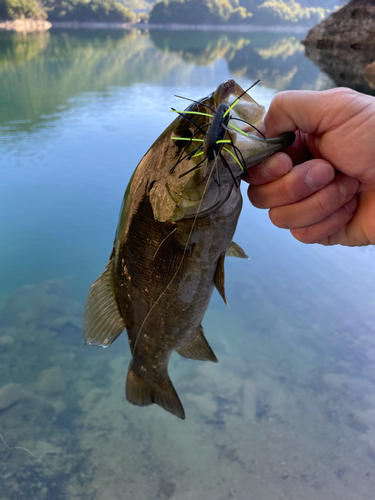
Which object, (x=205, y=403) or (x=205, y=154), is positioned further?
(x=205, y=403)

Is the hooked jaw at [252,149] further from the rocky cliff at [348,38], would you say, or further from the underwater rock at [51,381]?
the rocky cliff at [348,38]

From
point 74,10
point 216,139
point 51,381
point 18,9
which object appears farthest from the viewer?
point 74,10

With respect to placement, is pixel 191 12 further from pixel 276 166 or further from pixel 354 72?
pixel 276 166

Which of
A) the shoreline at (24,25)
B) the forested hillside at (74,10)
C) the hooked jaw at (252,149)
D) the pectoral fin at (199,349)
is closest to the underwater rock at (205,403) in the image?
the pectoral fin at (199,349)

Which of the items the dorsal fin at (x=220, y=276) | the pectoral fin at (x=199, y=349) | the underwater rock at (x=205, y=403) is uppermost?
the dorsal fin at (x=220, y=276)

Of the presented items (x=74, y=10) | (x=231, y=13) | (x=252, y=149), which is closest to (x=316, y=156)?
(x=252, y=149)

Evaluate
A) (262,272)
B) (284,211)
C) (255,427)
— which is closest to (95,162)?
(262,272)
